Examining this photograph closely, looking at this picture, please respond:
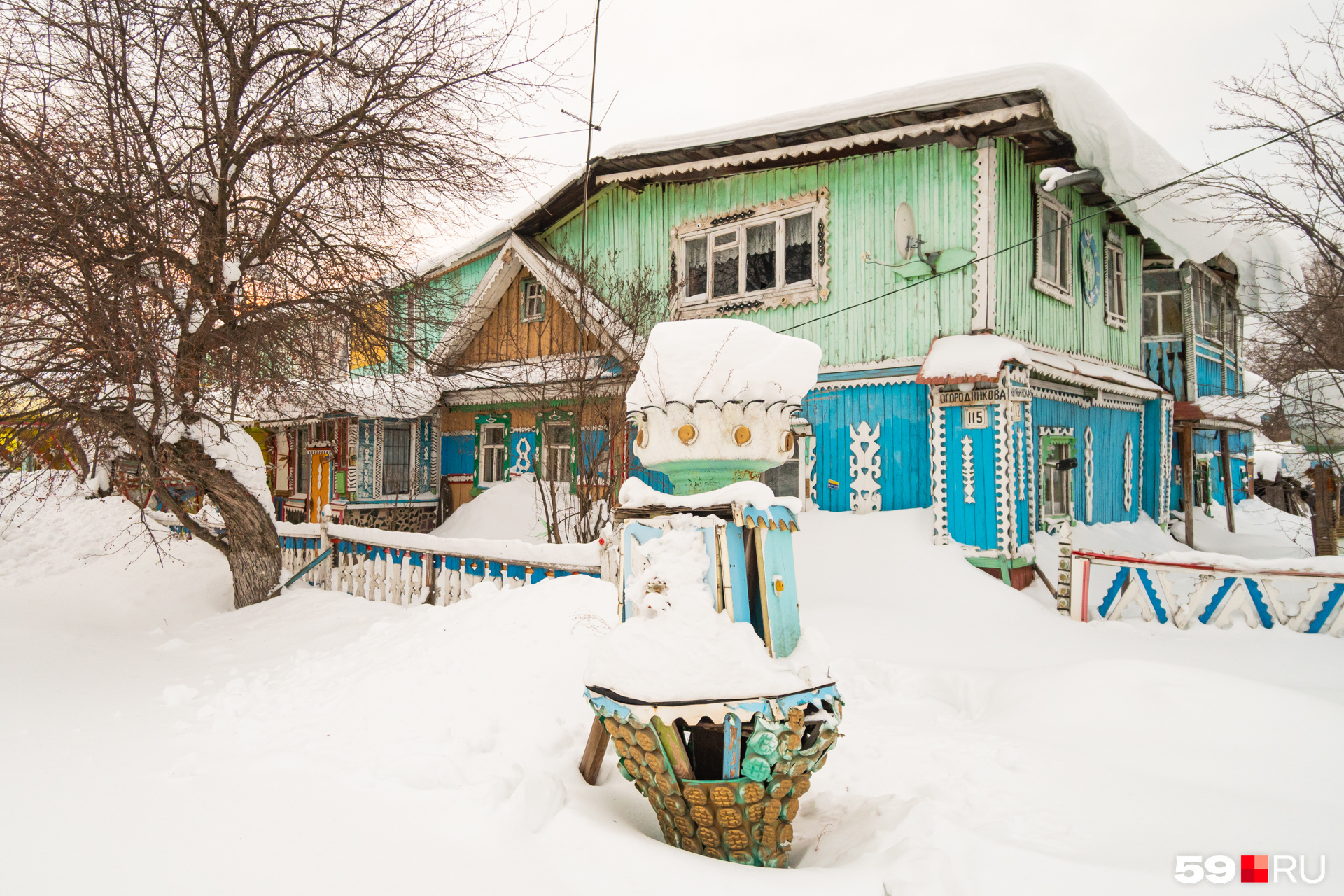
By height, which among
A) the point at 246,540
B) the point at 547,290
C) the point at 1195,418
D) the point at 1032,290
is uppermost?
the point at 547,290

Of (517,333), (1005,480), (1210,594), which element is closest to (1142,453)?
(1005,480)

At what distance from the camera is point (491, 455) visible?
46.5 feet

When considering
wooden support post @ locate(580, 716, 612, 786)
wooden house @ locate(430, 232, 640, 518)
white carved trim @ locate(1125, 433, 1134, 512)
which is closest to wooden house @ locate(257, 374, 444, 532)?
wooden house @ locate(430, 232, 640, 518)

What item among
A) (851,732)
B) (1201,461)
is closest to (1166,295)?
(1201,461)

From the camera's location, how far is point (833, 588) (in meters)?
8.15

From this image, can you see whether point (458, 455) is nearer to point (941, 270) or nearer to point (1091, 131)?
point (941, 270)

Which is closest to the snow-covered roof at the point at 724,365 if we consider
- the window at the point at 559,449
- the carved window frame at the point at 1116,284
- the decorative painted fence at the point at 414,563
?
the decorative painted fence at the point at 414,563

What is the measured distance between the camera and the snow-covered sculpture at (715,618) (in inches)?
114

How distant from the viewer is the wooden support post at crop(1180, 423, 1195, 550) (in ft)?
44.4

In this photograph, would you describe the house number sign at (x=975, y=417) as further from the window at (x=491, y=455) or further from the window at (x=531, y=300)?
the window at (x=491, y=455)

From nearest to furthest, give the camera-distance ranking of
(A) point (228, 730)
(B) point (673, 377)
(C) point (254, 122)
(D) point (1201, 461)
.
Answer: (B) point (673, 377)
(A) point (228, 730)
(C) point (254, 122)
(D) point (1201, 461)

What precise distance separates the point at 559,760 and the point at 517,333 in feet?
34.5

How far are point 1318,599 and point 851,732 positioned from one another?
4.59 m

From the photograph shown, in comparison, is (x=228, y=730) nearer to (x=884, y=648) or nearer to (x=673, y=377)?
(x=673, y=377)
